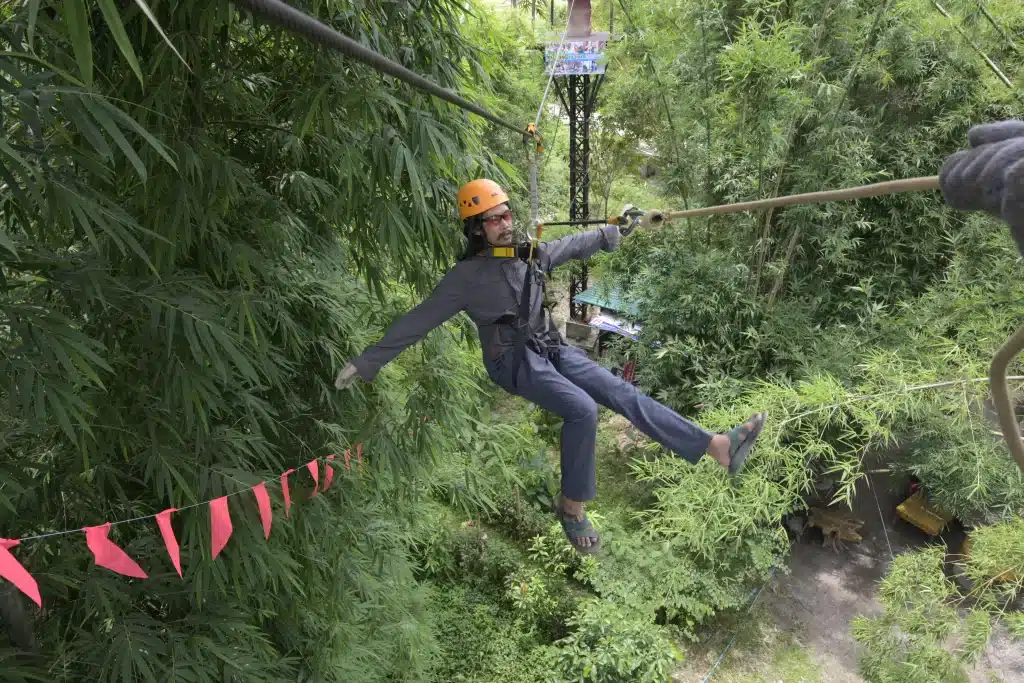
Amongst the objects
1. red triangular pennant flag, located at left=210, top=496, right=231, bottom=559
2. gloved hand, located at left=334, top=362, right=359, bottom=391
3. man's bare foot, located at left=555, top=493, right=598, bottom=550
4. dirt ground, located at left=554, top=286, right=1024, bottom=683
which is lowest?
dirt ground, located at left=554, top=286, right=1024, bottom=683

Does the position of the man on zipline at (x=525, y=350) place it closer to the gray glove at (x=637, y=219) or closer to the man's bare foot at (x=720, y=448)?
the man's bare foot at (x=720, y=448)

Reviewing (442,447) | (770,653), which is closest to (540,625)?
(770,653)

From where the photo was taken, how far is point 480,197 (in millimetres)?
1706

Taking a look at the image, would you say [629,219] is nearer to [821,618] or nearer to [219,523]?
[219,523]

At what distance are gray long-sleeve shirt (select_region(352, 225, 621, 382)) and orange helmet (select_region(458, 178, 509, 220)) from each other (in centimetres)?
13

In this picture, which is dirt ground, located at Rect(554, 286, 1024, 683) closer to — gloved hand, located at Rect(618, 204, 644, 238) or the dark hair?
gloved hand, located at Rect(618, 204, 644, 238)

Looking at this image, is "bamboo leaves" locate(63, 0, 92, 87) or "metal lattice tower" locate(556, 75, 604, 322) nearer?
"bamboo leaves" locate(63, 0, 92, 87)

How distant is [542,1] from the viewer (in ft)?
13.0

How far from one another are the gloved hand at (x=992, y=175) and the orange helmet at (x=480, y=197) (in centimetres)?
107

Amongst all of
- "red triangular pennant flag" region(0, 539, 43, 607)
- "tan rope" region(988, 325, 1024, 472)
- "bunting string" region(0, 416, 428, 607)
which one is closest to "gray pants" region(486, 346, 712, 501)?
"bunting string" region(0, 416, 428, 607)

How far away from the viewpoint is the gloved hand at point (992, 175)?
706 mm

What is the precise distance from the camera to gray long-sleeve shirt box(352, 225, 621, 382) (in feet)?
5.31

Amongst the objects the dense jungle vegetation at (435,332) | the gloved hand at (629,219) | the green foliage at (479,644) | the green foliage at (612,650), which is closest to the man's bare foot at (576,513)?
the dense jungle vegetation at (435,332)

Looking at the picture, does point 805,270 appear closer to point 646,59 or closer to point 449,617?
point 646,59
